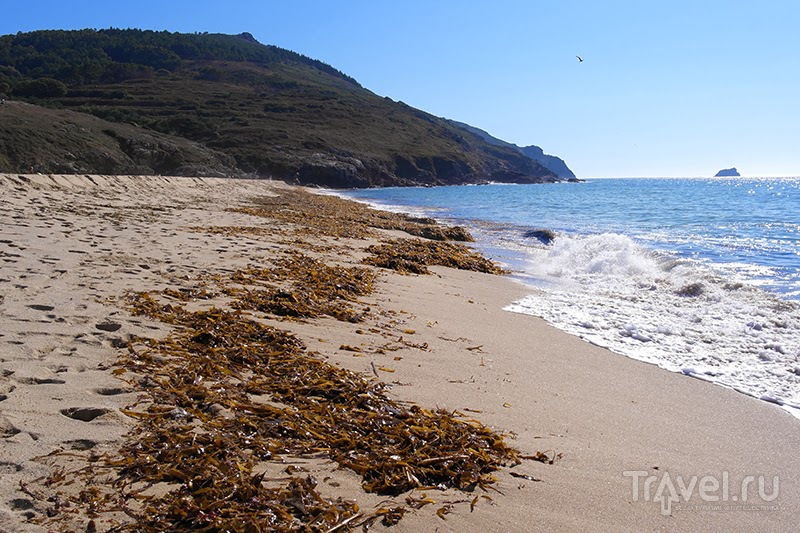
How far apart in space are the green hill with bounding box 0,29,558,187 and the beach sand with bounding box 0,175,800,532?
48.1ft

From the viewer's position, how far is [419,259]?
1012cm

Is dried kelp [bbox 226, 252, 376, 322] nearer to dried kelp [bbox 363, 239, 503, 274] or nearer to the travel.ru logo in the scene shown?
dried kelp [bbox 363, 239, 503, 274]

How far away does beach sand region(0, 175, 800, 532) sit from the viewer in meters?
2.34

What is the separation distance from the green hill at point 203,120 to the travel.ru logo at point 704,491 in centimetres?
1875

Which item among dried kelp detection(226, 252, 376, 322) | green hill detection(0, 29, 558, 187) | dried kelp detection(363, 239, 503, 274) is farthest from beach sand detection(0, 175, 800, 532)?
green hill detection(0, 29, 558, 187)

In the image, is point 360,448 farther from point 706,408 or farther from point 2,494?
point 706,408

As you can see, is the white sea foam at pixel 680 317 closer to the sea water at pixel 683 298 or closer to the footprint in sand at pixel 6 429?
the sea water at pixel 683 298

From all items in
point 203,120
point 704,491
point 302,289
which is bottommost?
point 704,491

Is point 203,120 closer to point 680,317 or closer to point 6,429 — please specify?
point 680,317

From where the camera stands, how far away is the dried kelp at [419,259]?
30.1 ft

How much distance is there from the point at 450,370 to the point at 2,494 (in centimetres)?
288

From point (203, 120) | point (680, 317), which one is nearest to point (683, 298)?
point (680, 317)

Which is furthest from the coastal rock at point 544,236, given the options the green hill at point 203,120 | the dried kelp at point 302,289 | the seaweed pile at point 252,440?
the green hill at point 203,120

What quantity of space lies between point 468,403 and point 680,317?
181 inches
